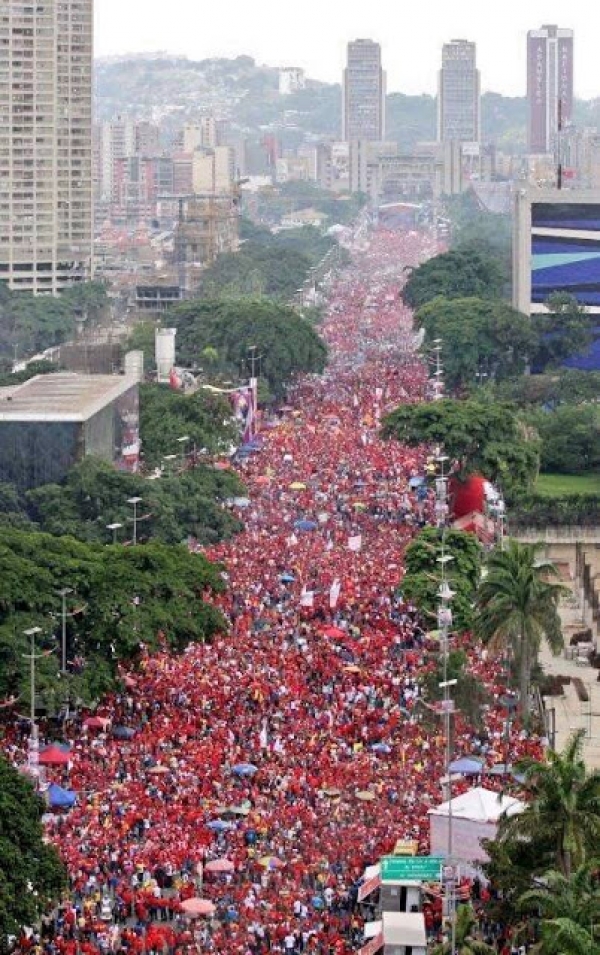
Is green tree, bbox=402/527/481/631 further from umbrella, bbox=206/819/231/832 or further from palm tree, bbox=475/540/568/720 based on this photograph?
umbrella, bbox=206/819/231/832

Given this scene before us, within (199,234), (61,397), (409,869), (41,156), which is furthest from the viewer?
(199,234)

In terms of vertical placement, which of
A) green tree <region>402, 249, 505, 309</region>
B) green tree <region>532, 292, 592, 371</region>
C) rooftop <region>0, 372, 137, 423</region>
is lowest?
rooftop <region>0, 372, 137, 423</region>

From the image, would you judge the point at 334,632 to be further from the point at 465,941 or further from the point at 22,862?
the point at 465,941

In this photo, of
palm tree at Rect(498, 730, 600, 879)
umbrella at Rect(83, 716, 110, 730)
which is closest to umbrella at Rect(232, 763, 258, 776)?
umbrella at Rect(83, 716, 110, 730)

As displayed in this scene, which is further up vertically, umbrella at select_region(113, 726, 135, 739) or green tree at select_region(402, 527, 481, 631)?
green tree at select_region(402, 527, 481, 631)

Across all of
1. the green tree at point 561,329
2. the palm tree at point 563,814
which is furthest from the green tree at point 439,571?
the green tree at point 561,329

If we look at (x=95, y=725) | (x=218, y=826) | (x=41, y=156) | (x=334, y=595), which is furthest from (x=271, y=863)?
(x=41, y=156)

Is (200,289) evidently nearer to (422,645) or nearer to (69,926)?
(422,645)
